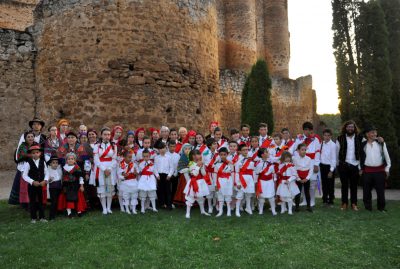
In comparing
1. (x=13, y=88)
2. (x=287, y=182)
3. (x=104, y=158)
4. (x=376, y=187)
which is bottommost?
(x=376, y=187)

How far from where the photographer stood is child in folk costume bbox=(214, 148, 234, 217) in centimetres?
729

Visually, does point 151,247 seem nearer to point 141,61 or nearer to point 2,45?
point 141,61

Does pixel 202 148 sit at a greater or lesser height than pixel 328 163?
greater

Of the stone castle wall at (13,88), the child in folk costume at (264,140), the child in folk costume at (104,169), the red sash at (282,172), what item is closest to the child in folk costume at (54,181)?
the child in folk costume at (104,169)

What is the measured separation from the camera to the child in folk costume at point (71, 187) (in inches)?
280

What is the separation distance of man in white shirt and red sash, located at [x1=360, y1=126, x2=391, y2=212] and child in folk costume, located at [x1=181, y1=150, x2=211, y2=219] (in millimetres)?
3176

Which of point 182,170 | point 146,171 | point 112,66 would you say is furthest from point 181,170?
point 112,66

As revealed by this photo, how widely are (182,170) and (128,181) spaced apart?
41.2 inches

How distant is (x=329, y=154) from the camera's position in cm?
812

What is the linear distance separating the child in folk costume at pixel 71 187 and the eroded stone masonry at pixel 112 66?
84.1 inches

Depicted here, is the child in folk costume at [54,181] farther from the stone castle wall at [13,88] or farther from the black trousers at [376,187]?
the black trousers at [376,187]

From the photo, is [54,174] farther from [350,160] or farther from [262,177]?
[350,160]

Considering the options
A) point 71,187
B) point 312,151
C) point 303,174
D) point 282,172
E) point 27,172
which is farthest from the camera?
point 312,151

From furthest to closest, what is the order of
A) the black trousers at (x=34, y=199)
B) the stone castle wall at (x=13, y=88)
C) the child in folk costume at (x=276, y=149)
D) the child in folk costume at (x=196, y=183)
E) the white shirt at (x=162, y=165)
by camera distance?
the stone castle wall at (x=13, y=88) < the child in folk costume at (x=276, y=149) < the white shirt at (x=162, y=165) < the child in folk costume at (x=196, y=183) < the black trousers at (x=34, y=199)
